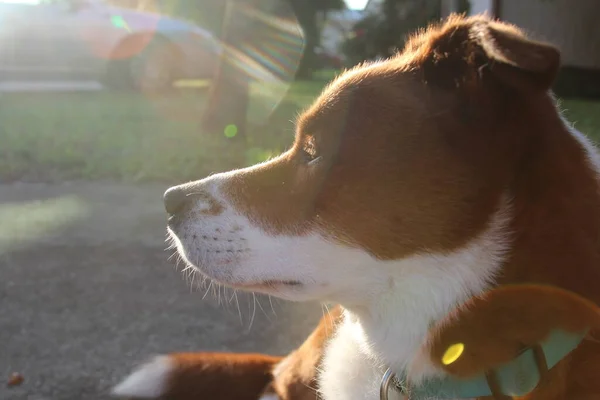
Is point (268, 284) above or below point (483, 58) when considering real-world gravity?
below

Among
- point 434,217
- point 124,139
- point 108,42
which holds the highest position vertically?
point 434,217

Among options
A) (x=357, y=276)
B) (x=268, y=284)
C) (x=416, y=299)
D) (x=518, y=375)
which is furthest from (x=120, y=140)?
(x=518, y=375)

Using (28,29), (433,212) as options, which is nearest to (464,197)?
(433,212)

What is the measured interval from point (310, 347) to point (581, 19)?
12.7 m

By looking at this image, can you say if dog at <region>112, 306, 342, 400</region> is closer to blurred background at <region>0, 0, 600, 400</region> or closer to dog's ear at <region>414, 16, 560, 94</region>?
blurred background at <region>0, 0, 600, 400</region>

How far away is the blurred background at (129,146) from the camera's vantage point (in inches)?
120

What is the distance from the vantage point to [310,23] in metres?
22.3

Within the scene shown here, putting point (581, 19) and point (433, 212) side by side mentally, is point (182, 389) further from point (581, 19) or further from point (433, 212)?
point (581, 19)

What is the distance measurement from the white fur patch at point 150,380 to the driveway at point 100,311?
0.28 meters

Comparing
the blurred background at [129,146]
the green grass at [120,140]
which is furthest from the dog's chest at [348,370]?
the green grass at [120,140]

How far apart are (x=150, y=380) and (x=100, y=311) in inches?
40.9

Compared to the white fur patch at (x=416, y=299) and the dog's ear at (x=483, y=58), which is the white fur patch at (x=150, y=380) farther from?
the dog's ear at (x=483, y=58)

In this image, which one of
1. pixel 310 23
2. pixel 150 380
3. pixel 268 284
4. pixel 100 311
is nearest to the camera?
pixel 268 284

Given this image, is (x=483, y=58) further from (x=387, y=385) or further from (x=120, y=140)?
(x=120, y=140)
